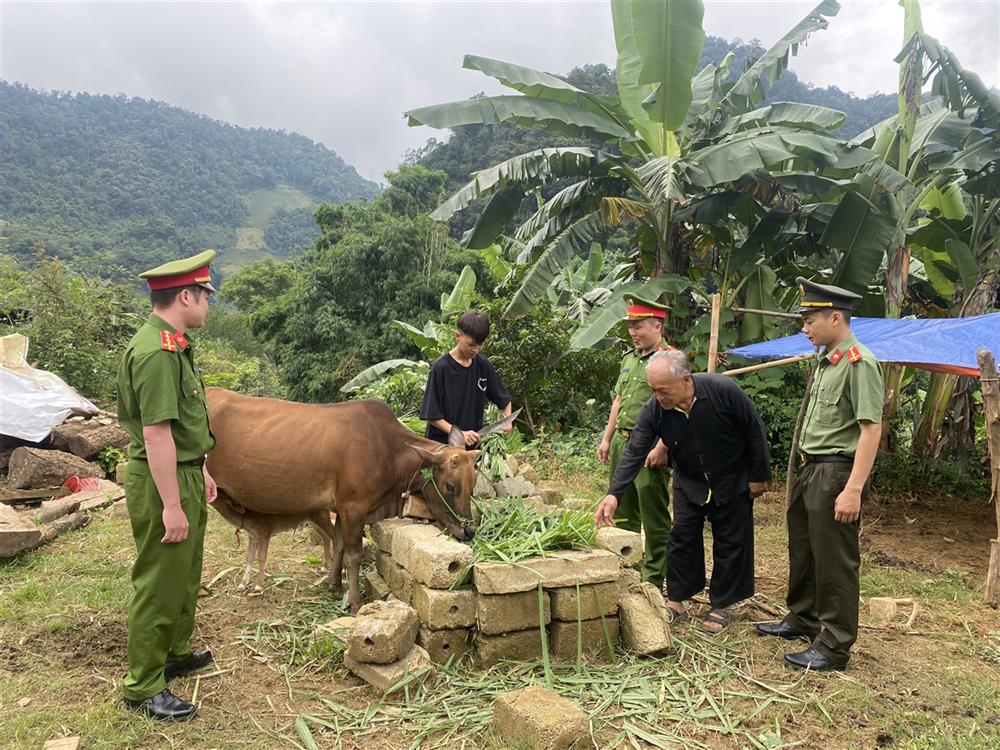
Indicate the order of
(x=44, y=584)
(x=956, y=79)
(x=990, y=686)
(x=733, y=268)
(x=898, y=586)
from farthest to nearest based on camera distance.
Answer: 1. (x=733, y=268)
2. (x=956, y=79)
3. (x=898, y=586)
4. (x=44, y=584)
5. (x=990, y=686)

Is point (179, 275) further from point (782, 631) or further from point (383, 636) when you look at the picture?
point (782, 631)

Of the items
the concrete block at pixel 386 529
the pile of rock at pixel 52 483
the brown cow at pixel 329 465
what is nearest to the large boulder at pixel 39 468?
the pile of rock at pixel 52 483

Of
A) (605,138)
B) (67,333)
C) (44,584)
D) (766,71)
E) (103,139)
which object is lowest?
(44,584)

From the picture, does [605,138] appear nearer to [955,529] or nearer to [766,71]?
[766,71]

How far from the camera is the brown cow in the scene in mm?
4871

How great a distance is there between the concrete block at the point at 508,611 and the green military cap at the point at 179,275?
2.30 metres

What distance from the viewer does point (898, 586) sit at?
237 inches

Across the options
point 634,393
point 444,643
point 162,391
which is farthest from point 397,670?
point 634,393

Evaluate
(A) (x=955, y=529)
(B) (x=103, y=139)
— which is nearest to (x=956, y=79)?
(A) (x=955, y=529)

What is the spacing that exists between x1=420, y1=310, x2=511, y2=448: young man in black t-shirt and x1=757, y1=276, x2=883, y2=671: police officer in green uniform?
209 centimetres

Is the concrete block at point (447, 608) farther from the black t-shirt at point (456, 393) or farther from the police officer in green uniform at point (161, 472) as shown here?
the black t-shirt at point (456, 393)

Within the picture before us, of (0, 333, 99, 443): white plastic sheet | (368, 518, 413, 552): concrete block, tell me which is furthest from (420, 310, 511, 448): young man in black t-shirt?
(0, 333, 99, 443): white plastic sheet

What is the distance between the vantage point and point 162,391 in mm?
3400

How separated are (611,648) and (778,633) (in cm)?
123
